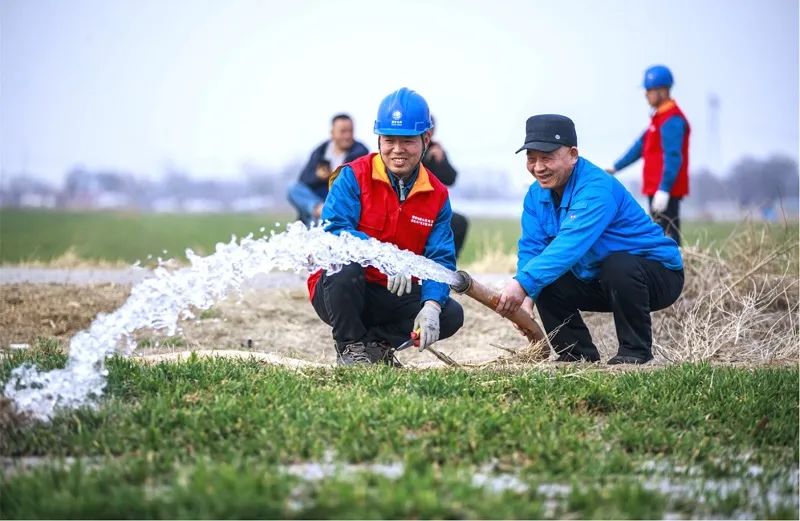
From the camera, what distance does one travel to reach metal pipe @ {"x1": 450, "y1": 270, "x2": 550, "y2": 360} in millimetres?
6043

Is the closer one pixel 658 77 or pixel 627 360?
pixel 627 360

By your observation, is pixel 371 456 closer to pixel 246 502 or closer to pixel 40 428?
pixel 246 502

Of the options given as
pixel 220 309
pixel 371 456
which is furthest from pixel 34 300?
pixel 371 456

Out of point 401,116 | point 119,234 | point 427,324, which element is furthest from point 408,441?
point 119,234

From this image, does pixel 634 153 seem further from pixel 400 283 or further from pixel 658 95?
pixel 400 283

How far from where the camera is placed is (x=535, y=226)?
Result: 6.59 m

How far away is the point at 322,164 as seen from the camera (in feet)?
36.4

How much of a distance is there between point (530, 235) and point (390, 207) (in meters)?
1.01

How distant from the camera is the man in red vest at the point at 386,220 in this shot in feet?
20.1

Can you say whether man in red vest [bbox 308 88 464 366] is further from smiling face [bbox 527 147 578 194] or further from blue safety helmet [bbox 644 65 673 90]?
blue safety helmet [bbox 644 65 673 90]

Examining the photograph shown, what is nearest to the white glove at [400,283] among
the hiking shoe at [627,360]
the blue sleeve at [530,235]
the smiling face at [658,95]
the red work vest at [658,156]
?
the blue sleeve at [530,235]

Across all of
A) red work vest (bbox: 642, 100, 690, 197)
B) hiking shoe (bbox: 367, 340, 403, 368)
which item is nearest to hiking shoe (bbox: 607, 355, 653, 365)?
hiking shoe (bbox: 367, 340, 403, 368)

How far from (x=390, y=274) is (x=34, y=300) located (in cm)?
485

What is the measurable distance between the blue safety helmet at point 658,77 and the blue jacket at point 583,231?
4.10 metres
